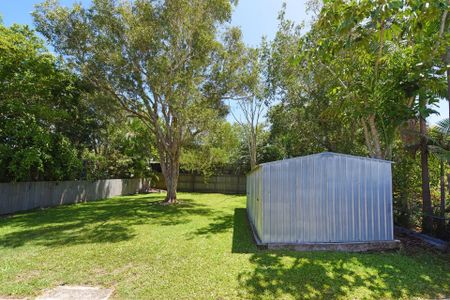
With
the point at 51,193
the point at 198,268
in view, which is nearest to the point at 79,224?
the point at 51,193

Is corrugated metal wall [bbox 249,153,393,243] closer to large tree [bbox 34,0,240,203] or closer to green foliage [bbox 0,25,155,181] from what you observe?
large tree [bbox 34,0,240,203]

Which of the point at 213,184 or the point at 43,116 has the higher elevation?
the point at 43,116

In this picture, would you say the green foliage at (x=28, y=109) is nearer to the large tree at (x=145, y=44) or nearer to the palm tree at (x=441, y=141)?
the large tree at (x=145, y=44)

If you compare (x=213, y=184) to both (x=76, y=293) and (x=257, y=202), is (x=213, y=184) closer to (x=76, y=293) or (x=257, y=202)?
(x=257, y=202)

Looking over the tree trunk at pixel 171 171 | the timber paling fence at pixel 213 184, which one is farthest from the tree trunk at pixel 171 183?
the timber paling fence at pixel 213 184

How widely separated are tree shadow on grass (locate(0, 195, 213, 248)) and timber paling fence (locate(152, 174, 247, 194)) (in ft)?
36.6

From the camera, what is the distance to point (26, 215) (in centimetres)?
1073

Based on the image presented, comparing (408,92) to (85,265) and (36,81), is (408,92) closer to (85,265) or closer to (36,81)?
(85,265)

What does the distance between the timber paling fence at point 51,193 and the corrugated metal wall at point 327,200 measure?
409 inches

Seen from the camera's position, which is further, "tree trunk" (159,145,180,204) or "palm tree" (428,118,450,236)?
"tree trunk" (159,145,180,204)

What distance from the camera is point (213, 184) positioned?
23781 millimetres

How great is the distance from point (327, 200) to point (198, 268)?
321 centimetres

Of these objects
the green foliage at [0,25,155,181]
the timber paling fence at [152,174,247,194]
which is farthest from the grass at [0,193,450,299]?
the timber paling fence at [152,174,247,194]

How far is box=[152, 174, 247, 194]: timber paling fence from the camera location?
23500 millimetres
